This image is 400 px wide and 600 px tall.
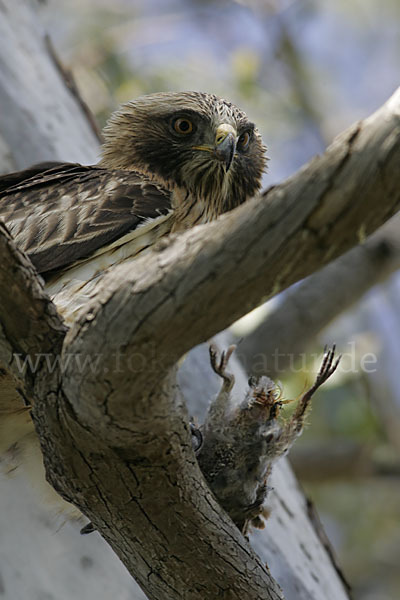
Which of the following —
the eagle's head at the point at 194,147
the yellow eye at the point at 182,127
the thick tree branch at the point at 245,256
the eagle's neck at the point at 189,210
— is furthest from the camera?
the yellow eye at the point at 182,127

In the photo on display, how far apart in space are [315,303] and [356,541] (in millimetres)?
5754

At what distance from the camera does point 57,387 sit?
2689 millimetres

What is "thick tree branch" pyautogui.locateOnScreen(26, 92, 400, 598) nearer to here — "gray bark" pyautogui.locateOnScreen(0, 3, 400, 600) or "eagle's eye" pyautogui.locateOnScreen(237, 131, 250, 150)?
"gray bark" pyautogui.locateOnScreen(0, 3, 400, 600)

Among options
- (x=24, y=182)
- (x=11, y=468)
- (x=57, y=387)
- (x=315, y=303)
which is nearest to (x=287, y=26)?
(x=315, y=303)

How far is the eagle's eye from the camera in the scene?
4.89 metres

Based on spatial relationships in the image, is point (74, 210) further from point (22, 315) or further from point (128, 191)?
point (22, 315)

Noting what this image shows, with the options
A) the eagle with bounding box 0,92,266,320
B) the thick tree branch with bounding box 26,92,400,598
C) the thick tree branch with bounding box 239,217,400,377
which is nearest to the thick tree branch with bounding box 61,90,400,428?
the thick tree branch with bounding box 26,92,400,598

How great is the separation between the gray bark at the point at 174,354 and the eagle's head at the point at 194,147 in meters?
2.15

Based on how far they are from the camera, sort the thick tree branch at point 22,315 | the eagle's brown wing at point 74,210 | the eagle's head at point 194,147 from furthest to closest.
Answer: the eagle's head at point 194,147, the eagle's brown wing at point 74,210, the thick tree branch at point 22,315

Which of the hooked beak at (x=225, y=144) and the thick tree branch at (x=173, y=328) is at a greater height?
the hooked beak at (x=225, y=144)

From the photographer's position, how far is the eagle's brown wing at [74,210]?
3.84 meters

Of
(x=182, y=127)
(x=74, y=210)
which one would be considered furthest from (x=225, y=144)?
(x=74, y=210)

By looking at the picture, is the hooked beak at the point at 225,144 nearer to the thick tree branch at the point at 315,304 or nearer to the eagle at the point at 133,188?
the eagle at the point at 133,188

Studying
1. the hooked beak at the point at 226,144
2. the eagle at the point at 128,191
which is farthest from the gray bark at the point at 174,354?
the hooked beak at the point at 226,144
